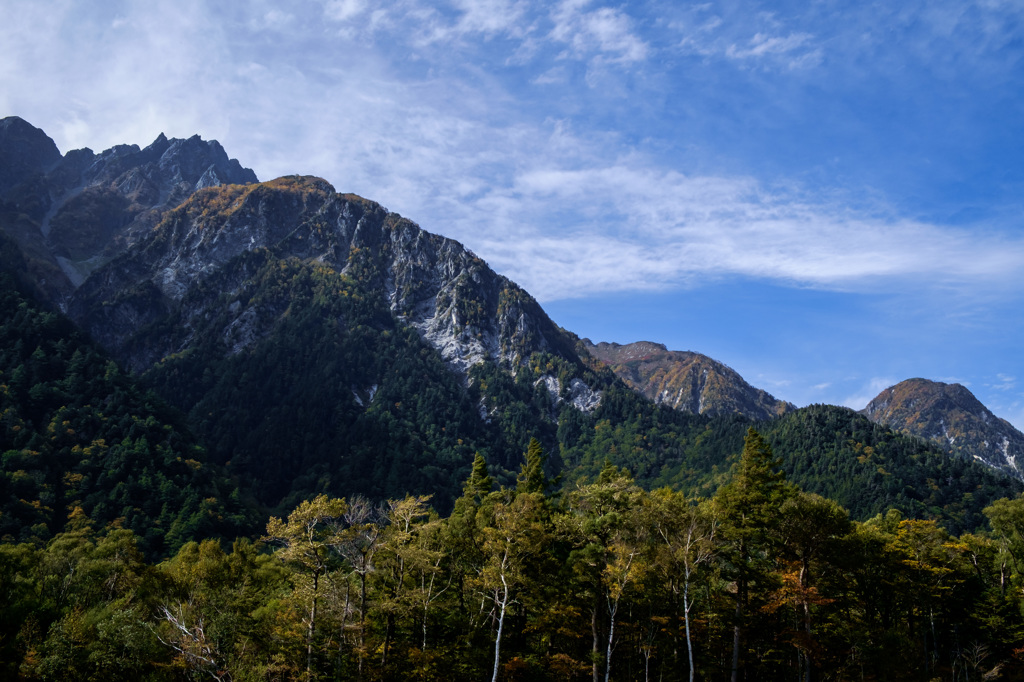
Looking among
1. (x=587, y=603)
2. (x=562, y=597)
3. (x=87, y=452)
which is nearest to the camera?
(x=587, y=603)

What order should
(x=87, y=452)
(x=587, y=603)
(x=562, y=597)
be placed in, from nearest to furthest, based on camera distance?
(x=587, y=603) → (x=562, y=597) → (x=87, y=452)

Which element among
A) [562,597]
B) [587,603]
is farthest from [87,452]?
[587,603]

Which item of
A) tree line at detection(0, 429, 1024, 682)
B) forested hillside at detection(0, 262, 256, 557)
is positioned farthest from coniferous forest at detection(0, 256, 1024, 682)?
forested hillside at detection(0, 262, 256, 557)

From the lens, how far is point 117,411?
167375 millimetres

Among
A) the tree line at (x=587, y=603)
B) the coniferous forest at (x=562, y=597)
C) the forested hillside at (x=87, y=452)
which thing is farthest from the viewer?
the forested hillside at (x=87, y=452)

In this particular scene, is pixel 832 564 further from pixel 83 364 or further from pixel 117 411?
pixel 83 364

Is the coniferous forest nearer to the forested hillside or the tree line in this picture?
the tree line

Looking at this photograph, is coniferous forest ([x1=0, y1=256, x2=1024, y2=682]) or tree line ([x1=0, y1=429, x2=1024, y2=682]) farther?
coniferous forest ([x1=0, y1=256, x2=1024, y2=682])

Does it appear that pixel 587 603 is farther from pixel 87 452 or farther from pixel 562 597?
pixel 87 452

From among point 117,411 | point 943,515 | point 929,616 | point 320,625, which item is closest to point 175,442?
point 117,411

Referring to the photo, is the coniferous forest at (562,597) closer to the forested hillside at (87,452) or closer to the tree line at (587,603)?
the tree line at (587,603)

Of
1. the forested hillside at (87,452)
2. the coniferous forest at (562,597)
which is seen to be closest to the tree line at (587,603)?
the coniferous forest at (562,597)

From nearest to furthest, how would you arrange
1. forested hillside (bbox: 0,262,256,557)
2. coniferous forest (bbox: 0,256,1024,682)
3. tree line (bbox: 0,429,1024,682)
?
tree line (bbox: 0,429,1024,682) < coniferous forest (bbox: 0,256,1024,682) < forested hillside (bbox: 0,262,256,557)

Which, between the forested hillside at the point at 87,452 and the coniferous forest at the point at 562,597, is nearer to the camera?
the coniferous forest at the point at 562,597
